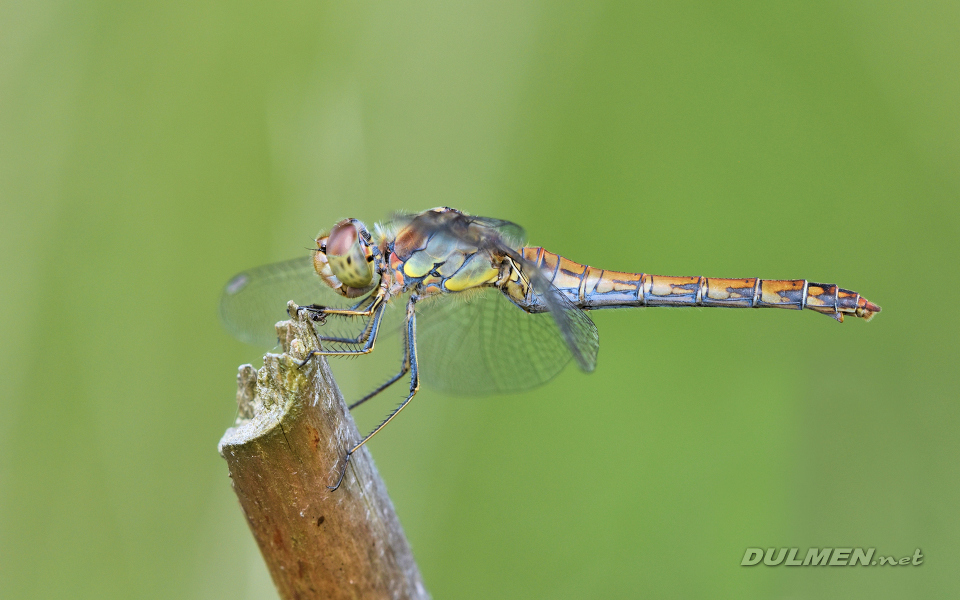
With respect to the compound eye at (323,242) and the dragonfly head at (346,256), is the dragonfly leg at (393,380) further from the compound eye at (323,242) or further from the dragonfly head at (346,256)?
the compound eye at (323,242)

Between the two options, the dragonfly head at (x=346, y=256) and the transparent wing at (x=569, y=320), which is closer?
the transparent wing at (x=569, y=320)

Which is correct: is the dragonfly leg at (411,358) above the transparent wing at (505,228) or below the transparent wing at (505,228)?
below

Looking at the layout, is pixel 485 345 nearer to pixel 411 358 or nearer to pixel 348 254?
pixel 411 358

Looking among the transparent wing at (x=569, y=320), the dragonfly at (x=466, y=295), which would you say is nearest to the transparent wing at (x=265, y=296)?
the dragonfly at (x=466, y=295)

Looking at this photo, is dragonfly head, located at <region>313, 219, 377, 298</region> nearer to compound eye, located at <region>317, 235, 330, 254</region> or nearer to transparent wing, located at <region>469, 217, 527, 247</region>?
compound eye, located at <region>317, 235, 330, 254</region>

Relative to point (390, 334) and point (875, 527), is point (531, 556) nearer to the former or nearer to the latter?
point (390, 334)

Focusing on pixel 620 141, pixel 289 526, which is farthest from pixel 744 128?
pixel 289 526

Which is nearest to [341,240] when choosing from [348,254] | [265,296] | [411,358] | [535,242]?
[348,254]

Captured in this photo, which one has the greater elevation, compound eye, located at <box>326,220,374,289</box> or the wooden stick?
compound eye, located at <box>326,220,374,289</box>

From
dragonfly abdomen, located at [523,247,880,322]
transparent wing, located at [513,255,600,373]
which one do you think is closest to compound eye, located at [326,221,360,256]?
transparent wing, located at [513,255,600,373]
